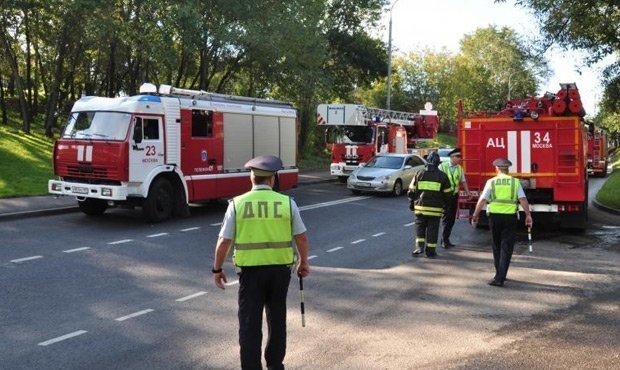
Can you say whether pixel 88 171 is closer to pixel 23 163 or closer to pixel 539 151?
pixel 539 151

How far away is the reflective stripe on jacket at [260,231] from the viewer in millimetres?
4234

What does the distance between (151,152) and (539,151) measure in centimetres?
810

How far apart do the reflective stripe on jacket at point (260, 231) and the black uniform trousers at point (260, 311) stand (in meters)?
0.08

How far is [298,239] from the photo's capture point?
4449 millimetres

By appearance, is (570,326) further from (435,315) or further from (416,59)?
(416,59)

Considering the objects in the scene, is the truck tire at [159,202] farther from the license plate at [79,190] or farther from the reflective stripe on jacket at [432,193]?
the reflective stripe on jacket at [432,193]

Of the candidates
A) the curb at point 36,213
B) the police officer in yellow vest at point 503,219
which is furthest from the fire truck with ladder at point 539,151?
the curb at point 36,213

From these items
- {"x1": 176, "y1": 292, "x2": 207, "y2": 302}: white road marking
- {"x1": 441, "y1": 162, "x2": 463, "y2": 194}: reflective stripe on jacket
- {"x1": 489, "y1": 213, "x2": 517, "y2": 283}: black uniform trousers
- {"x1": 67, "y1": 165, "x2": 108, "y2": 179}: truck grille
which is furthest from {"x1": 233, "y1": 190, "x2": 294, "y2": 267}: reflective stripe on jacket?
{"x1": 67, "y1": 165, "x2": 108, "y2": 179}: truck grille

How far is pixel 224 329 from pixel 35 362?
1.71m

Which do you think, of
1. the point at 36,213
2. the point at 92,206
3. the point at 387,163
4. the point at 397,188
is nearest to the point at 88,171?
the point at 92,206

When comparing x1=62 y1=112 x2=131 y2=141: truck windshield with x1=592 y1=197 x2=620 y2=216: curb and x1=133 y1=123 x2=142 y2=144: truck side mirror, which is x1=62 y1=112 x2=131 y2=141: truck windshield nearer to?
x1=133 y1=123 x2=142 y2=144: truck side mirror

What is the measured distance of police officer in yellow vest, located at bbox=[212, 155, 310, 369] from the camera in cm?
421

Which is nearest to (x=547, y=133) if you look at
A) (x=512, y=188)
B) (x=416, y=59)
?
(x=512, y=188)

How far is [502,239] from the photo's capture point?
26.1 feet
